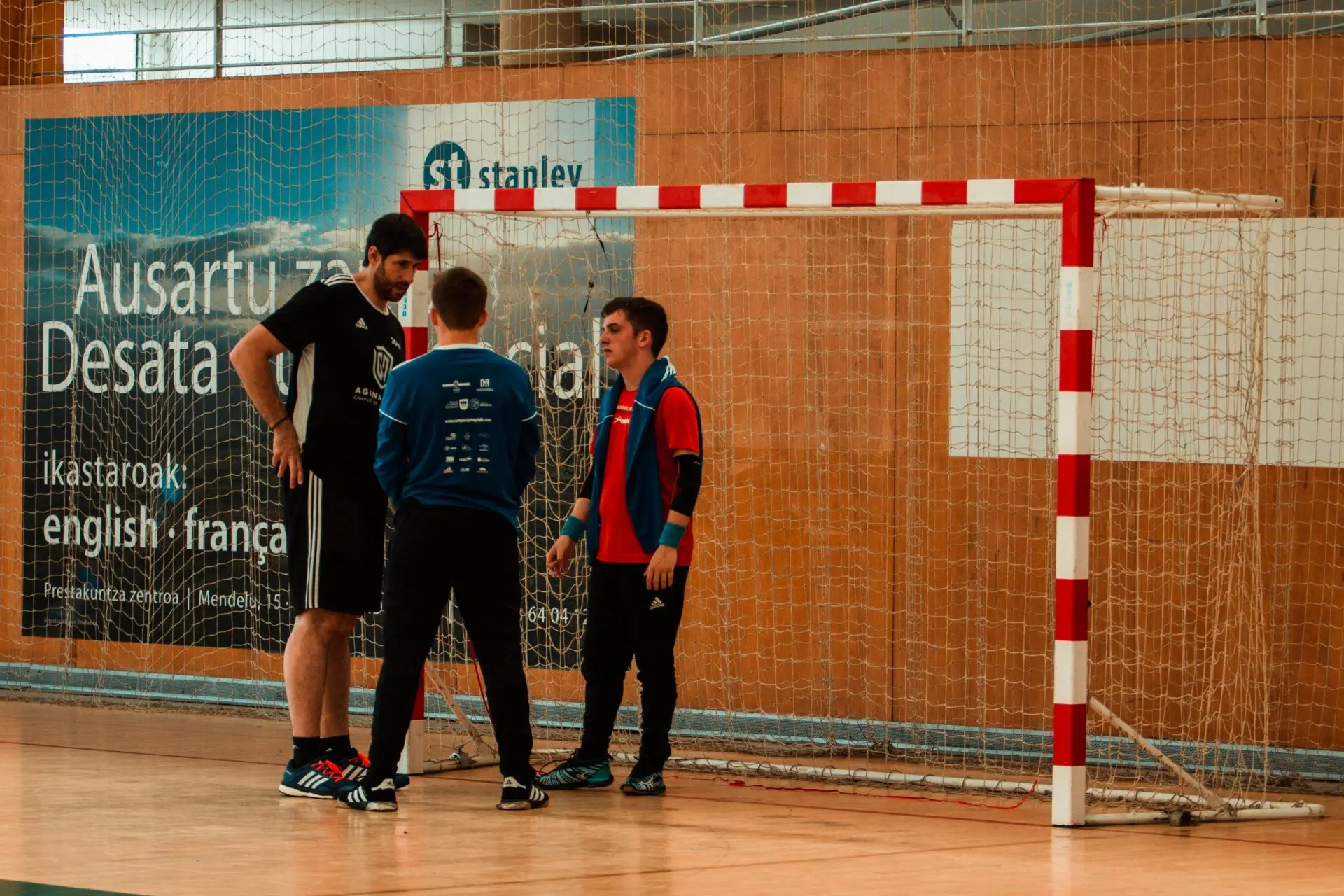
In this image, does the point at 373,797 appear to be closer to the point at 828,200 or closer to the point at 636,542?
the point at 636,542

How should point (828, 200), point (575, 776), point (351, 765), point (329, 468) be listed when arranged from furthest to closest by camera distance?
1. point (575, 776)
2. point (828, 200)
3. point (351, 765)
4. point (329, 468)

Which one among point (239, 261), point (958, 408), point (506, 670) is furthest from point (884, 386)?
point (239, 261)

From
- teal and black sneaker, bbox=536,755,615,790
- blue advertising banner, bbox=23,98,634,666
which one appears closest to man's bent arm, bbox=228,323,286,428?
teal and black sneaker, bbox=536,755,615,790

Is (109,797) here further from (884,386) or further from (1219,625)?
(1219,625)

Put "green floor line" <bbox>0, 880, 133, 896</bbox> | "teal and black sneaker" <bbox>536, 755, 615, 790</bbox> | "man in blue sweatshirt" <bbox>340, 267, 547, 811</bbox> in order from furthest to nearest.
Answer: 1. "teal and black sneaker" <bbox>536, 755, 615, 790</bbox>
2. "man in blue sweatshirt" <bbox>340, 267, 547, 811</bbox>
3. "green floor line" <bbox>0, 880, 133, 896</bbox>

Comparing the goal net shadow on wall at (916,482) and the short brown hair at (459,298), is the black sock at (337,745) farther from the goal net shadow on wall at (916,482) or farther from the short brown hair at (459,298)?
the short brown hair at (459,298)

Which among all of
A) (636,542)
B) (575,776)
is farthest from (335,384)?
(575,776)

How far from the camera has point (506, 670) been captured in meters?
6.12

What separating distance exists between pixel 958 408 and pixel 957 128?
136 centimetres

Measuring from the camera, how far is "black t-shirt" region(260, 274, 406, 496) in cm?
632

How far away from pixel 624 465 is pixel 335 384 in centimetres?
112

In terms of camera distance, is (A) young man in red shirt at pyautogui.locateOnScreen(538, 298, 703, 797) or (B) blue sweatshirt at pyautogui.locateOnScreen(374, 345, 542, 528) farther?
(A) young man in red shirt at pyautogui.locateOnScreen(538, 298, 703, 797)

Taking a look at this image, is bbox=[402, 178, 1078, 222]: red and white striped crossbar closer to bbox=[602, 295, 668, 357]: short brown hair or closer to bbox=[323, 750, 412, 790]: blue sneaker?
bbox=[602, 295, 668, 357]: short brown hair

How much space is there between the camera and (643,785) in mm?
6586
